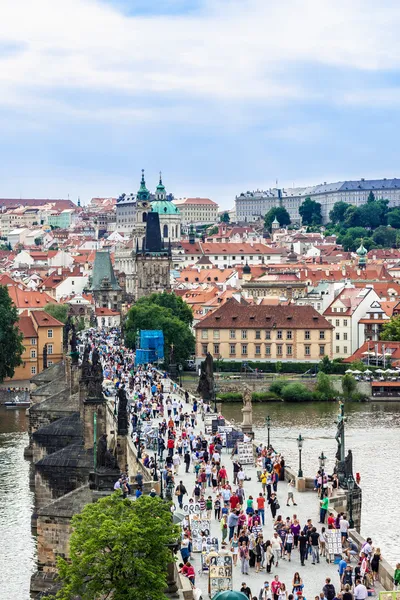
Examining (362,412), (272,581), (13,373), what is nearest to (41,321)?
(13,373)

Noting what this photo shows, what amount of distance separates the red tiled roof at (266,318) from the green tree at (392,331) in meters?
3.83

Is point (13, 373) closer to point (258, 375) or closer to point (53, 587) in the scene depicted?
point (258, 375)

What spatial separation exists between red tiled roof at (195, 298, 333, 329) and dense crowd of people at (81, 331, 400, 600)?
40685 mm

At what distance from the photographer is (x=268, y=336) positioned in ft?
293

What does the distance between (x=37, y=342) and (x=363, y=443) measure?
3507cm

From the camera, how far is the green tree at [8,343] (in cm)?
7756

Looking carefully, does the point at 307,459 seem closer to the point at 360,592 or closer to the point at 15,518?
the point at 15,518

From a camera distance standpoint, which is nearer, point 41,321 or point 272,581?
point 272,581

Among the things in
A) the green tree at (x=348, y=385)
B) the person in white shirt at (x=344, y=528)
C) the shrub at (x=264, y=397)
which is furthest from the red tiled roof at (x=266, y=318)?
the person in white shirt at (x=344, y=528)

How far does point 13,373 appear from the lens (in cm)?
7994

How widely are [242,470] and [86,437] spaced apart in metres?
4.84

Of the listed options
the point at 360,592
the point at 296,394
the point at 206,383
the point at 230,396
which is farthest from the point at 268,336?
the point at 360,592

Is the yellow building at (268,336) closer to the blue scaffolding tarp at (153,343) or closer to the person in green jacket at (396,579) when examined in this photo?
the blue scaffolding tarp at (153,343)

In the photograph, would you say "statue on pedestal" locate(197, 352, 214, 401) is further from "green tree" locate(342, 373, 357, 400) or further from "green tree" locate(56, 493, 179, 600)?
"green tree" locate(56, 493, 179, 600)
